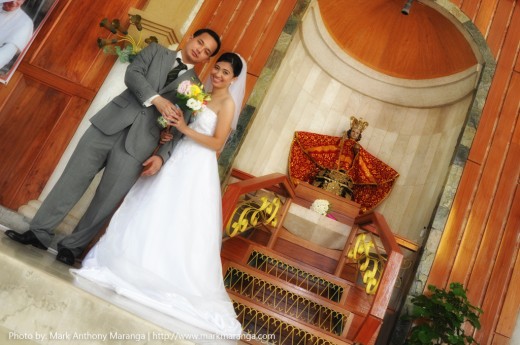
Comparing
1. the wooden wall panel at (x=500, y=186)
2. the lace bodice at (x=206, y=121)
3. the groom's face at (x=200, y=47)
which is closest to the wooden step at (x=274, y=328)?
the lace bodice at (x=206, y=121)

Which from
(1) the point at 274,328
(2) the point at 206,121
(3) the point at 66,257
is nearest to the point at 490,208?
(1) the point at 274,328

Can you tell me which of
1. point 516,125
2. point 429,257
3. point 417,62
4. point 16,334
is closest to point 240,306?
point 16,334

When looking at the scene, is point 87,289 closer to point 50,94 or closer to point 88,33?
point 50,94

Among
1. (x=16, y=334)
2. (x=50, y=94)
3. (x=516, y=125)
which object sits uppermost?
(x=516, y=125)

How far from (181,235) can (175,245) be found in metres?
0.07

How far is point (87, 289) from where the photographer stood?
1960 millimetres

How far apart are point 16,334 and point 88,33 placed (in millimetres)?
3044

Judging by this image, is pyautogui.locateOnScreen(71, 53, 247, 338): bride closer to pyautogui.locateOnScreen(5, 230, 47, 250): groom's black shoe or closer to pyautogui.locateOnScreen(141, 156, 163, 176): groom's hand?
pyautogui.locateOnScreen(141, 156, 163, 176): groom's hand

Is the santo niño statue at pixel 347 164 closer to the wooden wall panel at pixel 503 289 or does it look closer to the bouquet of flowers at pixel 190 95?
the wooden wall panel at pixel 503 289

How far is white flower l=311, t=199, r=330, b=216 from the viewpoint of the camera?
485 centimetres

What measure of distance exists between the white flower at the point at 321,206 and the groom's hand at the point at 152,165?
2.44 meters

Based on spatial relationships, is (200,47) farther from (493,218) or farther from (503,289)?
(503,289)

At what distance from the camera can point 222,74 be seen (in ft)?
9.73

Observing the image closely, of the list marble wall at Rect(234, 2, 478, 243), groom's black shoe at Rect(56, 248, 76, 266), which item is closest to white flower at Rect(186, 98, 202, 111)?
groom's black shoe at Rect(56, 248, 76, 266)
